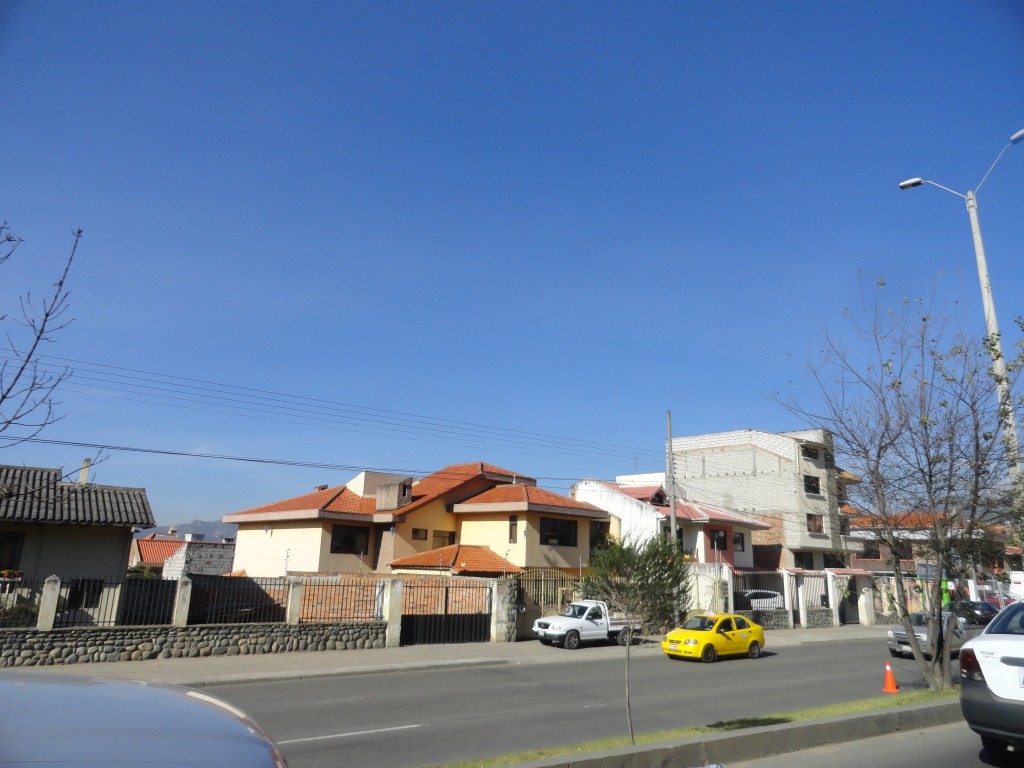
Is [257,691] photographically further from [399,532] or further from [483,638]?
[399,532]

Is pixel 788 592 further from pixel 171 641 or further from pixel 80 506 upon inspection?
pixel 80 506

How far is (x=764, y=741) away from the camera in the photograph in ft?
25.2

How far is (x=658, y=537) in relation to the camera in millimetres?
29578

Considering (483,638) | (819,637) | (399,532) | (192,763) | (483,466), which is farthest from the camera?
(483,466)

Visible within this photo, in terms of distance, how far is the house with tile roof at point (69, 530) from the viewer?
70.4 feet

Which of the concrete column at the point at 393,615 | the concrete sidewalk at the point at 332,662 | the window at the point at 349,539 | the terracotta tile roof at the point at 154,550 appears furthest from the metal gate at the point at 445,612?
the terracotta tile roof at the point at 154,550

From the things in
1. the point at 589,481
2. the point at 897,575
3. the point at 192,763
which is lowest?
the point at 192,763

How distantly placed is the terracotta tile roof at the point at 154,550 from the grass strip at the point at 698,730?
62149mm

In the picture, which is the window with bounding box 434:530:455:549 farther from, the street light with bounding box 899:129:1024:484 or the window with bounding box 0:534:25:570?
the street light with bounding box 899:129:1024:484

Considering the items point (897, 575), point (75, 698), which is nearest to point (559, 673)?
point (897, 575)

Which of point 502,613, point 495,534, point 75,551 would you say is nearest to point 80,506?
point 75,551

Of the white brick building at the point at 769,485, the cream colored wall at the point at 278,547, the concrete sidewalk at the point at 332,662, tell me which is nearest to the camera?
the concrete sidewalk at the point at 332,662

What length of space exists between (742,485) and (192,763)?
5699 cm

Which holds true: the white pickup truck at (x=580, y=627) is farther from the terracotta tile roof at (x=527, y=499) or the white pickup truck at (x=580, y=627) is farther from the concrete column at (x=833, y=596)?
the concrete column at (x=833, y=596)
